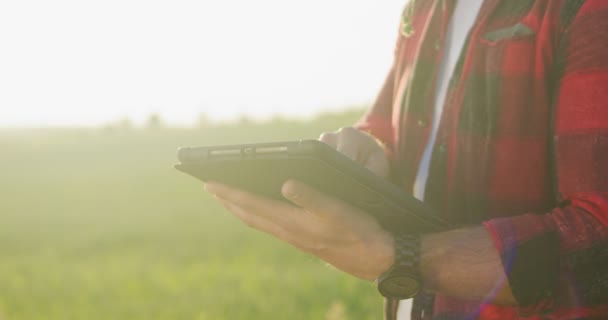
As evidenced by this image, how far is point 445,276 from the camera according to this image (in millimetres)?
1712

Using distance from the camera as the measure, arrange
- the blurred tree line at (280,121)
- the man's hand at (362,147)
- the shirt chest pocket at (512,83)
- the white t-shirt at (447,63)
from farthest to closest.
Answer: the blurred tree line at (280,121) → the man's hand at (362,147) → the white t-shirt at (447,63) → the shirt chest pocket at (512,83)

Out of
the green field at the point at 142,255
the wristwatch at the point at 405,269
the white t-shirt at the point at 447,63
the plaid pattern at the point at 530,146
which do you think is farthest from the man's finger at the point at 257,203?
the green field at the point at 142,255

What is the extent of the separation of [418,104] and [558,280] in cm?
78

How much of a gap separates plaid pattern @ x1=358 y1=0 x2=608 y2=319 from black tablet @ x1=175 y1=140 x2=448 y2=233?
23 centimetres

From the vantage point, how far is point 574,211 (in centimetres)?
161

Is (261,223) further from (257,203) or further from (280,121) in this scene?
(280,121)

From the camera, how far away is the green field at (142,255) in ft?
23.1

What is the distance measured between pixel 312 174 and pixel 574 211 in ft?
2.12

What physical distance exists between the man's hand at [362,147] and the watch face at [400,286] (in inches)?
25.0

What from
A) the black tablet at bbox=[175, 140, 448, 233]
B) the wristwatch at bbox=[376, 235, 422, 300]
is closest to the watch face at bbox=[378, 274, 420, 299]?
the wristwatch at bbox=[376, 235, 422, 300]

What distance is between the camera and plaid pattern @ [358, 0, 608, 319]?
1.59 m

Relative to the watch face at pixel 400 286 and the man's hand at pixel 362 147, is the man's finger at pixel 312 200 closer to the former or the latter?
the watch face at pixel 400 286

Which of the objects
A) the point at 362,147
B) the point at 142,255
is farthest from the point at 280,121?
the point at 362,147

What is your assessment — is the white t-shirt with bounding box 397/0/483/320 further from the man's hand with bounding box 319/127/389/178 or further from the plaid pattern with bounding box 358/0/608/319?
the man's hand with bounding box 319/127/389/178
